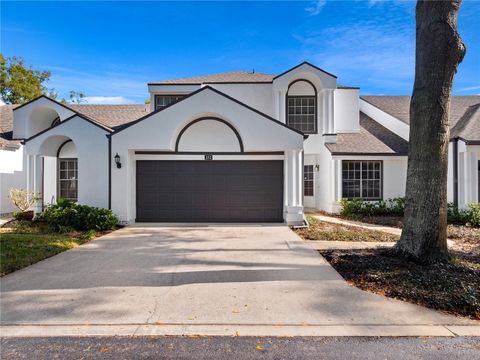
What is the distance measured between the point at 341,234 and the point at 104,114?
1342 centimetres

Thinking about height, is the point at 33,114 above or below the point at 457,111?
below

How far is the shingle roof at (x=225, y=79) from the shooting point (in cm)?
1706

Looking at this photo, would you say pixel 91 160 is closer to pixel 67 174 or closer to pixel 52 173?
pixel 67 174

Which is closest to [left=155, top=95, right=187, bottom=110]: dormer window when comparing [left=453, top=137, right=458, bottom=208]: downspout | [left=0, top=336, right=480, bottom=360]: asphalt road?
[left=453, top=137, right=458, bottom=208]: downspout

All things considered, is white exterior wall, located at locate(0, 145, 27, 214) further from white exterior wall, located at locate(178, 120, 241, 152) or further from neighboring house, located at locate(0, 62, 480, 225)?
white exterior wall, located at locate(178, 120, 241, 152)

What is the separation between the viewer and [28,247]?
26.2 ft

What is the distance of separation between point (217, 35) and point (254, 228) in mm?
8801

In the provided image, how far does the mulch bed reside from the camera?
450cm

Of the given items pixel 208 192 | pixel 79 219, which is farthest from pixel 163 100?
pixel 79 219

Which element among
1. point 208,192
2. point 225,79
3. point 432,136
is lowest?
point 208,192

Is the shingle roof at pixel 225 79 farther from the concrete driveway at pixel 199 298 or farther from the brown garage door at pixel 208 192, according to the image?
the concrete driveway at pixel 199 298

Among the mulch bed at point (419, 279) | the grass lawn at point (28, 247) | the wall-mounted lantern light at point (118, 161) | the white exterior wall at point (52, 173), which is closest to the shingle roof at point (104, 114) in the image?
the white exterior wall at point (52, 173)

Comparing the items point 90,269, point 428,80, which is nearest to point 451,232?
point 428,80

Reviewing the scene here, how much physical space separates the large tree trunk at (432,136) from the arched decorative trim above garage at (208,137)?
7241 mm
